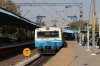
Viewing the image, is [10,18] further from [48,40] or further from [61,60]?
[61,60]

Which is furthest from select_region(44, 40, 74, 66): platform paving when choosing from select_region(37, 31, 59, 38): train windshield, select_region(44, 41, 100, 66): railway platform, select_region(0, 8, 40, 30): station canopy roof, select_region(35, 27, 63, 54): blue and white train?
select_region(0, 8, 40, 30): station canopy roof

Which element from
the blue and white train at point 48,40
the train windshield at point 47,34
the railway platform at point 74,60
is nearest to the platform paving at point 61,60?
the railway platform at point 74,60

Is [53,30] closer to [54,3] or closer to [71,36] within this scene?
[54,3]

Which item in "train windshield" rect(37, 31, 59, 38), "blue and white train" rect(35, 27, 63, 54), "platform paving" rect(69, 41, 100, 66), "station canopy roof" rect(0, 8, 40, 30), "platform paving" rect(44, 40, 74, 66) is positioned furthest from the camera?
"train windshield" rect(37, 31, 59, 38)

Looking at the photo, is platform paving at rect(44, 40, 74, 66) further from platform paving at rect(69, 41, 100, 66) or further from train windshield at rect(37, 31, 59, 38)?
train windshield at rect(37, 31, 59, 38)

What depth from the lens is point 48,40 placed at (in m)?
23.2

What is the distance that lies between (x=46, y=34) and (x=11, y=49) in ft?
20.0

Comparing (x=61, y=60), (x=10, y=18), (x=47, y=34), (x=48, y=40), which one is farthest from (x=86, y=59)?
(x=10, y=18)

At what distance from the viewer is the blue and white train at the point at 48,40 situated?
2310 centimetres

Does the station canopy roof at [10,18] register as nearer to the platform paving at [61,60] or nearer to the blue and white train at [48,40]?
the blue and white train at [48,40]

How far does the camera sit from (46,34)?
77.6 ft

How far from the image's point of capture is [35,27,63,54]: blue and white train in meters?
23.1

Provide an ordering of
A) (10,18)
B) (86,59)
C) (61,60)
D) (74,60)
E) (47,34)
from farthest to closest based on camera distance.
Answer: (10,18), (47,34), (86,59), (61,60), (74,60)

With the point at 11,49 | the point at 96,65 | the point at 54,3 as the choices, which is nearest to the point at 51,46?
the point at 11,49
